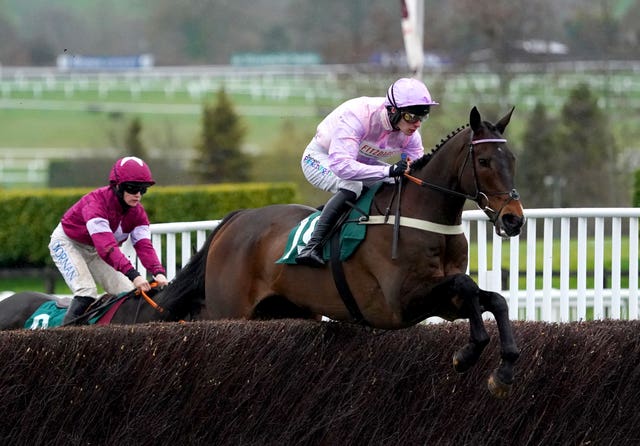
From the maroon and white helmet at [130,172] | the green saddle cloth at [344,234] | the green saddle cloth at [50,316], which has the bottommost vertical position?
the green saddle cloth at [50,316]

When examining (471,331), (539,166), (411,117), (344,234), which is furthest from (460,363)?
(539,166)

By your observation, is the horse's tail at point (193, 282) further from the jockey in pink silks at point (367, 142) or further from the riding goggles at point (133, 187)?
the jockey in pink silks at point (367, 142)

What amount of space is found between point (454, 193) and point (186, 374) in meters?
1.59

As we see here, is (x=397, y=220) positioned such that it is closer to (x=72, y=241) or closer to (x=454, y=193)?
(x=454, y=193)

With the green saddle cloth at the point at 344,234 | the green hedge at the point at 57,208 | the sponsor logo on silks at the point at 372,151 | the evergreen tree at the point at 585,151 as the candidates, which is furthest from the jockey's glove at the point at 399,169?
the evergreen tree at the point at 585,151

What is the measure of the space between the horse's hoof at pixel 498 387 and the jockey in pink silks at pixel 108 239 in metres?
2.39

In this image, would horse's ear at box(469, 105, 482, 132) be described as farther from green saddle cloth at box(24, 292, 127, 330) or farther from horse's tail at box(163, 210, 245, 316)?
green saddle cloth at box(24, 292, 127, 330)

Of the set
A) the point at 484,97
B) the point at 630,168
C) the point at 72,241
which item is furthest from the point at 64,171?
the point at 72,241

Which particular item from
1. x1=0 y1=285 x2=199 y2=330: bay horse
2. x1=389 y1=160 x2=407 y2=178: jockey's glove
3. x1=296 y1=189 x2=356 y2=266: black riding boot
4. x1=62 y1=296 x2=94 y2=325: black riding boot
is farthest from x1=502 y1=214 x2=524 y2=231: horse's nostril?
x1=62 y1=296 x2=94 y2=325: black riding boot

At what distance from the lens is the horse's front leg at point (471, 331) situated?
5.44 metres

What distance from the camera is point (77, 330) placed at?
5.27 m

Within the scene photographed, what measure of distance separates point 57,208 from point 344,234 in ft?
33.7

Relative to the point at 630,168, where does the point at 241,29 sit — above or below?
above

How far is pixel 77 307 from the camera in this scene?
704cm
